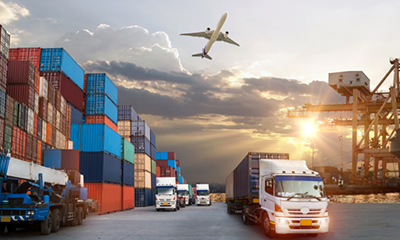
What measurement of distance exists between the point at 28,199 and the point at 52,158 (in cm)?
1192

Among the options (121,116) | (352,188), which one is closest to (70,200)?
(121,116)

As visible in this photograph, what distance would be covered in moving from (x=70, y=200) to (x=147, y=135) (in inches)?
1541

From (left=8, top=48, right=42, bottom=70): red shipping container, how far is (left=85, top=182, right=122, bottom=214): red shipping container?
36.7 feet

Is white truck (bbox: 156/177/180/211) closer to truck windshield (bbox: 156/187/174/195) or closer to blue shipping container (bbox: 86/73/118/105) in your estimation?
truck windshield (bbox: 156/187/174/195)

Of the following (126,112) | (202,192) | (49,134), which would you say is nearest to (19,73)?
(49,134)

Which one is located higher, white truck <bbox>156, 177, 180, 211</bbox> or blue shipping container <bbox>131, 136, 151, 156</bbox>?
blue shipping container <bbox>131, 136, 151, 156</bbox>

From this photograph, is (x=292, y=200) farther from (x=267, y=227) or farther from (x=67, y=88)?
(x=67, y=88)

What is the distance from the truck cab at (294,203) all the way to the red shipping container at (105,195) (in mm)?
22372

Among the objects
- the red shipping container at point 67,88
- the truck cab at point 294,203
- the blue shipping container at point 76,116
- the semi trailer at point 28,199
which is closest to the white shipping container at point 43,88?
the red shipping container at point 67,88

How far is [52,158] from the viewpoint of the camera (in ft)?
90.2

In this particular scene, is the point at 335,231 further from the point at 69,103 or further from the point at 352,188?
the point at 352,188

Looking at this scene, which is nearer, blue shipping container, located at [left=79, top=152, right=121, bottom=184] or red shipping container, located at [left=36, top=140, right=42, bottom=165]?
red shipping container, located at [left=36, top=140, right=42, bottom=165]

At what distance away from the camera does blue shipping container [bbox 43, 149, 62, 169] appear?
27125 mm

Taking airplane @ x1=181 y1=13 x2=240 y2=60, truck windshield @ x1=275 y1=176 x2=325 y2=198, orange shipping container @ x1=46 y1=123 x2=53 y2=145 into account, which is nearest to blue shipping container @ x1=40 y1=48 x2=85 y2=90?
orange shipping container @ x1=46 y1=123 x2=53 y2=145
